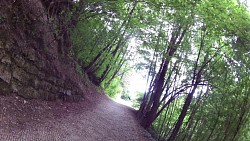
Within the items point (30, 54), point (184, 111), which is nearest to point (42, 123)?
point (30, 54)

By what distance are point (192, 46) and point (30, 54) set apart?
17.4ft

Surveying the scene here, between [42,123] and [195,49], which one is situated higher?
[195,49]

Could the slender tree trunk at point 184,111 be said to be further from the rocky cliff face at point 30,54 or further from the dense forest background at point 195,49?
the rocky cliff face at point 30,54

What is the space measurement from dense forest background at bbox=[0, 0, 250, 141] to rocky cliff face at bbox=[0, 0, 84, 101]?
0.48 metres

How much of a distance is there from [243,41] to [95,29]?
4.40m

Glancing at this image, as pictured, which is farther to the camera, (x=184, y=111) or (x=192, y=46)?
(x=192, y=46)

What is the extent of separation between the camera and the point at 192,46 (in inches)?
306

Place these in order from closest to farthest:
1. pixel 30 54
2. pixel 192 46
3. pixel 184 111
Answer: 1. pixel 30 54
2. pixel 184 111
3. pixel 192 46

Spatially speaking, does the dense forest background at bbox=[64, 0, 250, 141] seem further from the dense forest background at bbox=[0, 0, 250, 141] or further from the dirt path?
the dirt path

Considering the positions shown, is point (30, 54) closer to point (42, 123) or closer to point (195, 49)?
point (42, 123)

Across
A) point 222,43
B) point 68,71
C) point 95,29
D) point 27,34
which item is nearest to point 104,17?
point 95,29

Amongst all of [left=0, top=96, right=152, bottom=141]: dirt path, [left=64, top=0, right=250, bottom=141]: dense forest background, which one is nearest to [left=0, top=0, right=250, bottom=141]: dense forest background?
[left=64, top=0, right=250, bottom=141]: dense forest background

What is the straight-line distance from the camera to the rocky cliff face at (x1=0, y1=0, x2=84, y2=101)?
12.0 feet

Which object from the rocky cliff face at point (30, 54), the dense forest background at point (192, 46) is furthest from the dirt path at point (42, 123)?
the dense forest background at point (192, 46)
